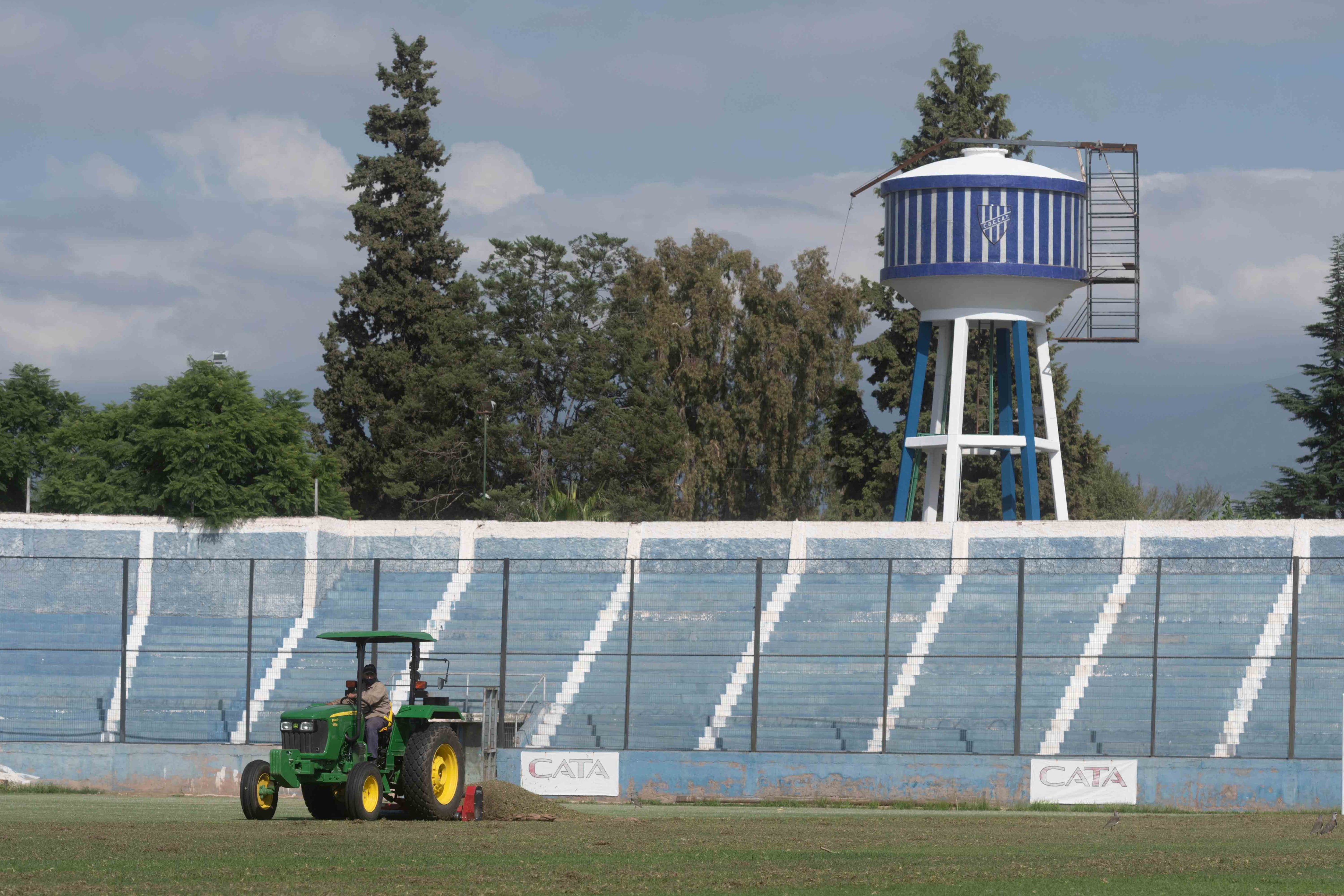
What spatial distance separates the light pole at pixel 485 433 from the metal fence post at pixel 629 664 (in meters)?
32.4

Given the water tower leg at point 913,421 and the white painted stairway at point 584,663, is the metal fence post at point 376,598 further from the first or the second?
the water tower leg at point 913,421

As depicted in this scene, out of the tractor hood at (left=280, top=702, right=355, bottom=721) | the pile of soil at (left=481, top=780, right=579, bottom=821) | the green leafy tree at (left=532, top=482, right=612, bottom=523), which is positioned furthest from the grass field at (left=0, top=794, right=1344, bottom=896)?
the green leafy tree at (left=532, top=482, right=612, bottom=523)

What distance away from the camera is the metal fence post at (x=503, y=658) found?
99.3 feet

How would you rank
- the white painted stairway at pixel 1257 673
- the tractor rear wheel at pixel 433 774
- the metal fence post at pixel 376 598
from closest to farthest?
the tractor rear wheel at pixel 433 774 < the white painted stairway at pixel 1257 673 < the metal fence post at pixel 376 598

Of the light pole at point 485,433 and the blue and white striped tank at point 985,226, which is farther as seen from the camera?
the light pole at point 485,433

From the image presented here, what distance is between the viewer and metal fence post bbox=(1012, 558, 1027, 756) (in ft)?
98.8

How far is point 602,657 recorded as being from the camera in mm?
35094

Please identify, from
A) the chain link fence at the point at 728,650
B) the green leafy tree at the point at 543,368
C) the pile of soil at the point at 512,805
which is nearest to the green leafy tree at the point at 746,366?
the green leafy tree at the point at 543,368

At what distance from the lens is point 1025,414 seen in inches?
1738

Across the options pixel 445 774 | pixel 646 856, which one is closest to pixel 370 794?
pixel 445 774

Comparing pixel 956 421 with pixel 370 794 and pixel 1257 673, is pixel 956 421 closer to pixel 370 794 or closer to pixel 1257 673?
pixel 1257 673

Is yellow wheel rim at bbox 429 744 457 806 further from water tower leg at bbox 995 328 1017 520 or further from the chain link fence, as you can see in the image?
water tower leg at bbox 995 328 1017 520

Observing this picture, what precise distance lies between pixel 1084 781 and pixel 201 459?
26150 millimetres

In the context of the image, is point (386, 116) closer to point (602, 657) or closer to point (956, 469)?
point (956, 469)
